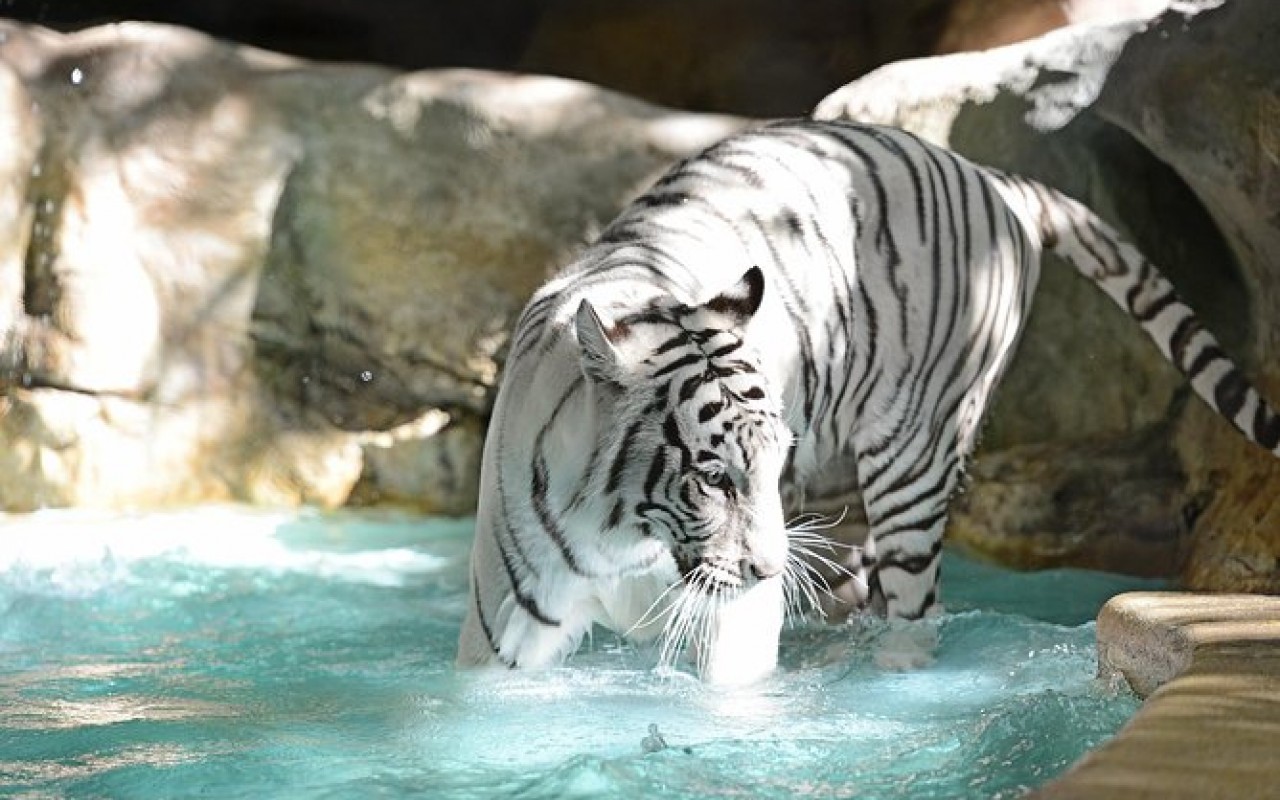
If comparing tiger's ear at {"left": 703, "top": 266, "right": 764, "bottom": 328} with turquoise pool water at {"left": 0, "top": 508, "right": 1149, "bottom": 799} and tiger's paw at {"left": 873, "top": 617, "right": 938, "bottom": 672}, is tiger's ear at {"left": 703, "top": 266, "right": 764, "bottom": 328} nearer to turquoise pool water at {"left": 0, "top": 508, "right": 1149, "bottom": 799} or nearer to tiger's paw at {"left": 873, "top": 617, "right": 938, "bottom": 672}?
turquoise pool water at {"left": 0, "top": 508, "right": 1149, "bottom": 799}

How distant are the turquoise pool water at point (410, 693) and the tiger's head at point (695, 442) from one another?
35cm

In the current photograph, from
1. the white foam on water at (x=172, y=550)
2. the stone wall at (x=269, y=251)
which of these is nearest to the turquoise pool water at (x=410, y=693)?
the white foam on water at (x=172, y=550)

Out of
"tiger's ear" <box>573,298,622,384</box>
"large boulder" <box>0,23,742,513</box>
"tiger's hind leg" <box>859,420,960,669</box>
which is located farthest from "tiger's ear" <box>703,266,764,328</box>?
"large boulder" <box>0,23,742,513</box>

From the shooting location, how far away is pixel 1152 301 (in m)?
4.52

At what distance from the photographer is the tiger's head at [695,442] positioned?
3.29 metres

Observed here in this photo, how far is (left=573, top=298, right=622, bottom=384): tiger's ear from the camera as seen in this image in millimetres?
3156

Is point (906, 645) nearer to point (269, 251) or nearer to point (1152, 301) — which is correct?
point (1152, 301)

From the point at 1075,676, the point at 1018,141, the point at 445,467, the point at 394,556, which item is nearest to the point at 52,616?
the point at 394,556

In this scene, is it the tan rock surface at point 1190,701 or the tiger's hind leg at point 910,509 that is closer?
the tan rock surface at point 1190,701

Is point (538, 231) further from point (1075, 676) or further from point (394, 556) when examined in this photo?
point (1075, 676)

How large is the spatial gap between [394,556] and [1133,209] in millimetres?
2364

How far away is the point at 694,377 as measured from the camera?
10.8 feet

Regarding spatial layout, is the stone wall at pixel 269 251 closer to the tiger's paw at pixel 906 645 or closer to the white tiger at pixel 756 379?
the white tiger at pixel 756 379

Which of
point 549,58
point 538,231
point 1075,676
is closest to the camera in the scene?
point 1075,676
